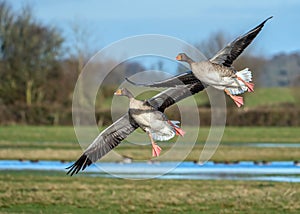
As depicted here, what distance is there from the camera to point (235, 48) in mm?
15438

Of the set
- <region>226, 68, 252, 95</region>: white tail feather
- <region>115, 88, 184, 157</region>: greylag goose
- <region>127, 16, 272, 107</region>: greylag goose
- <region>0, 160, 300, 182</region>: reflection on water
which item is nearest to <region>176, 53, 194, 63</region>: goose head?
<region>127, 16, 272, 107</region>: greylag goose

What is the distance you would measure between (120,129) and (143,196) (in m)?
5.49

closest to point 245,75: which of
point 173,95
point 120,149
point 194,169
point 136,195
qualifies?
point 173,95

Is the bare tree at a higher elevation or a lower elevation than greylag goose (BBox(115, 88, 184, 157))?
higher

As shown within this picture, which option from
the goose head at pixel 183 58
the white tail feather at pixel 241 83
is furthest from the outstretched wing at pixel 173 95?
the white tail feather at pixel 241 83

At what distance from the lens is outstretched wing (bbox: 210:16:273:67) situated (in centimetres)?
1523

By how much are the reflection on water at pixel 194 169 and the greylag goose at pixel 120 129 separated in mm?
10528

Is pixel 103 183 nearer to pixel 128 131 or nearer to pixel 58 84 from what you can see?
pixel 128 131

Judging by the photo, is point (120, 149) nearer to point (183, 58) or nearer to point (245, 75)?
point (183, 58)

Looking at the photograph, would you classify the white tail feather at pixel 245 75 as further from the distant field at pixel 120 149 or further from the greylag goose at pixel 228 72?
the distant field at pixel 120 149

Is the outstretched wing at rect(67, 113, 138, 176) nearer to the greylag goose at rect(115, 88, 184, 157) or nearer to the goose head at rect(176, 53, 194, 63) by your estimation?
the greylag goose at rect(115, 88, 184, 157)

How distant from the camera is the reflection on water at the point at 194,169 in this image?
29156 millimetres

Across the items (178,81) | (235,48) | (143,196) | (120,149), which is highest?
(235,48)

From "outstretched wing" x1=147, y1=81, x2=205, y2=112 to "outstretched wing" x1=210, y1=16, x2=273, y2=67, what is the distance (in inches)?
58.9
